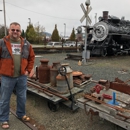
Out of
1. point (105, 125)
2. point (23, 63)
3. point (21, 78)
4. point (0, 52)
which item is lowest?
point (105, 125)

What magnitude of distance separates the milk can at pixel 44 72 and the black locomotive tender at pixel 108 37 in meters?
8.66

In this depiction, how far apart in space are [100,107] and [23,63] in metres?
1.58

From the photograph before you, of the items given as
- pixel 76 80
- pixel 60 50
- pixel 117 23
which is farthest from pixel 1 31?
pixel 76 80

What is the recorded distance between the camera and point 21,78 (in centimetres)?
308

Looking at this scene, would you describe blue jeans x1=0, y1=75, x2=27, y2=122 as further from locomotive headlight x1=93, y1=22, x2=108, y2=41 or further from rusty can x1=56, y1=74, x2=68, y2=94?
locomotive headlight x1=93, y1=22, x2=108, y2=41

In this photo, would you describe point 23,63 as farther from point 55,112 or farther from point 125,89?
point 125,89

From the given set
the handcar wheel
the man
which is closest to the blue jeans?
the man

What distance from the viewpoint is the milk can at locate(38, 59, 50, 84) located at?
4.65 meters

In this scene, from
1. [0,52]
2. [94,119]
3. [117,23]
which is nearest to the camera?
[0,52]

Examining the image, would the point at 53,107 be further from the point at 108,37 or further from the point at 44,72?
the point at 108,37

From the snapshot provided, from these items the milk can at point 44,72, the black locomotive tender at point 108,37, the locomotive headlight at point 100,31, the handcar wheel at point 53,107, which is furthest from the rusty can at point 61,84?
the locomotive headlight at point 100,31

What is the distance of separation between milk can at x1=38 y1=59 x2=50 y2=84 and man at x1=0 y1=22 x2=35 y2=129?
1.44 meters

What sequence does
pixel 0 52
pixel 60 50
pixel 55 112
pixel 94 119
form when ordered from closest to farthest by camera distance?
pixel 0 52, pixel 94 119, pixel 55 112, pixel 60 50

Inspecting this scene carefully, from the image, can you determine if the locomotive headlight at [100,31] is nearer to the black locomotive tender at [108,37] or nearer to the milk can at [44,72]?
Result: the black locomotive tender at [108,37]
